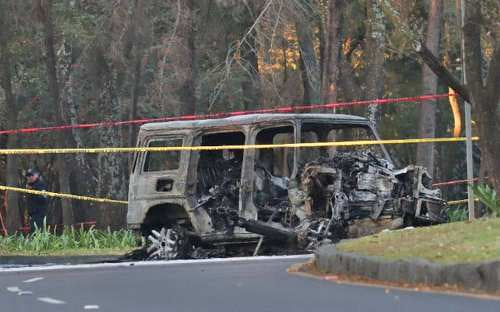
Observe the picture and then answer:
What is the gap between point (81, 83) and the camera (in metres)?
30.9

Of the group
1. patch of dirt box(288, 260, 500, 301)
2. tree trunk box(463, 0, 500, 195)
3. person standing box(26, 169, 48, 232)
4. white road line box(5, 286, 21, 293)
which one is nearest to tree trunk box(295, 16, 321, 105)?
person standing box(26, 169, 48, 232)

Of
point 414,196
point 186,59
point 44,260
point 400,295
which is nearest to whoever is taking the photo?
point 400,295

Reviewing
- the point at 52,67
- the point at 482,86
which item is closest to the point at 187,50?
the point at 52,67

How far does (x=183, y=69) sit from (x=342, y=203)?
1137 centimetres

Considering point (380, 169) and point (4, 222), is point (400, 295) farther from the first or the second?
point (4, 222)

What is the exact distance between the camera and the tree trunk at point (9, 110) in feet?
84.7

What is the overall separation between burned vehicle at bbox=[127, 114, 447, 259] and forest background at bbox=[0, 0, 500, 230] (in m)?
3.33

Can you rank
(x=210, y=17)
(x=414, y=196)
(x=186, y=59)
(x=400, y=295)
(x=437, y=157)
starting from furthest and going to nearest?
(x=437, y=157) → (x=210, y=17) → (x=186, y=59) → (x=414, y=196) → (x=400, y=295)

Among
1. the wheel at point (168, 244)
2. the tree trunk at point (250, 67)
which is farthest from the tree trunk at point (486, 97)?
the tree trunk at point (250, 67)

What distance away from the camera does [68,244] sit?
68.7 ft

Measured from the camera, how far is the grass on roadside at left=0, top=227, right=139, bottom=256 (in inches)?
781

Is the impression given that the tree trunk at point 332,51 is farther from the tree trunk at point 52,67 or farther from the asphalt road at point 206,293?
the asphalt road at point 206,293

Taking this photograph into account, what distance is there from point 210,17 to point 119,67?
2911 millimetres

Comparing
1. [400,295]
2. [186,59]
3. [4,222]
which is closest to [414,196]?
[400,295]
